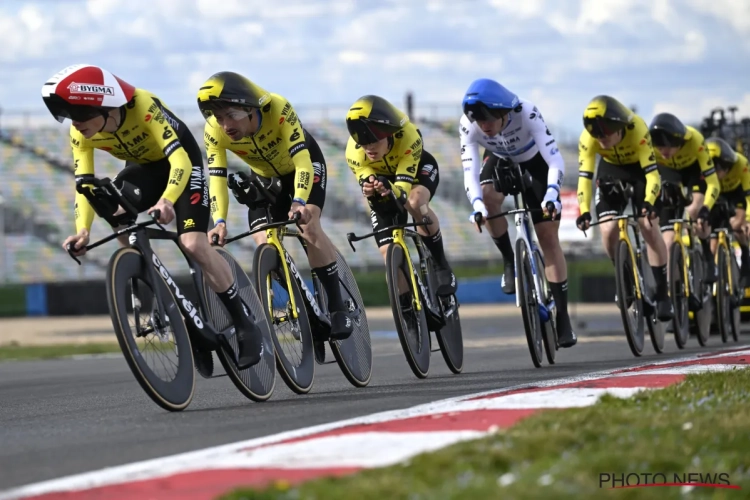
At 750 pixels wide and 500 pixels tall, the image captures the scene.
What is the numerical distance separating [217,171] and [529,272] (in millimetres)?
2679

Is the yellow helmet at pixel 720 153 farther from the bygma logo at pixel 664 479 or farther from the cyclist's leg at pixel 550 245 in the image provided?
the bygma logo at pixel 664 479

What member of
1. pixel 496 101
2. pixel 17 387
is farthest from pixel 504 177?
pixel 17 387

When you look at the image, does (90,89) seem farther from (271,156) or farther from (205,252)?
(271,156)

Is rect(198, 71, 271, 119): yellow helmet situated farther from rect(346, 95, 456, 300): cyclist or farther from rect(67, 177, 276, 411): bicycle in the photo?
rect(346, 95, 456, 300): cyclist

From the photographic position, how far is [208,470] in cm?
436

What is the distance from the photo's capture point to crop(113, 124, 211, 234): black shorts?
7.05 meters

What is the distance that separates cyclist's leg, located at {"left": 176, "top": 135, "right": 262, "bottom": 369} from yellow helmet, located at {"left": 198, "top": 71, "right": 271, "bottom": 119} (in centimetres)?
22

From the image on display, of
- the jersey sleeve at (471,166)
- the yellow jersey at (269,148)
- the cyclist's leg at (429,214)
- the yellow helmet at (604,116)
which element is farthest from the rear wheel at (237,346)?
the yellow helmet at (604,116)

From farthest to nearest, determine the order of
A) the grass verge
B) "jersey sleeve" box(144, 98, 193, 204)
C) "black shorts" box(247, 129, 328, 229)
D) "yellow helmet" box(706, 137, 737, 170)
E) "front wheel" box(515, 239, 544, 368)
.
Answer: the grass verge
"yellow helmet" box(706, 137, 737, 170)
"front wheel" box(515, 239, 544, 368)
"black shorts" box(247, 129, 328, 229)
"jersey sleeve" box(144, 98, 193, 204)

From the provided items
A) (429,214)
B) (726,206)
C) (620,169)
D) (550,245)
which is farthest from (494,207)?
(726,206)

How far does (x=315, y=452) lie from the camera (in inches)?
183

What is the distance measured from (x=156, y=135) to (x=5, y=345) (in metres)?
14.7

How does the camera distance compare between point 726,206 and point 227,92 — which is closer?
point 227,92

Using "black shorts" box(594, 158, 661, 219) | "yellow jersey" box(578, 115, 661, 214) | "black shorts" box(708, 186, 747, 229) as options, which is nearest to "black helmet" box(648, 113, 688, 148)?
"black shorts" box(708, 186, 747, 229)
